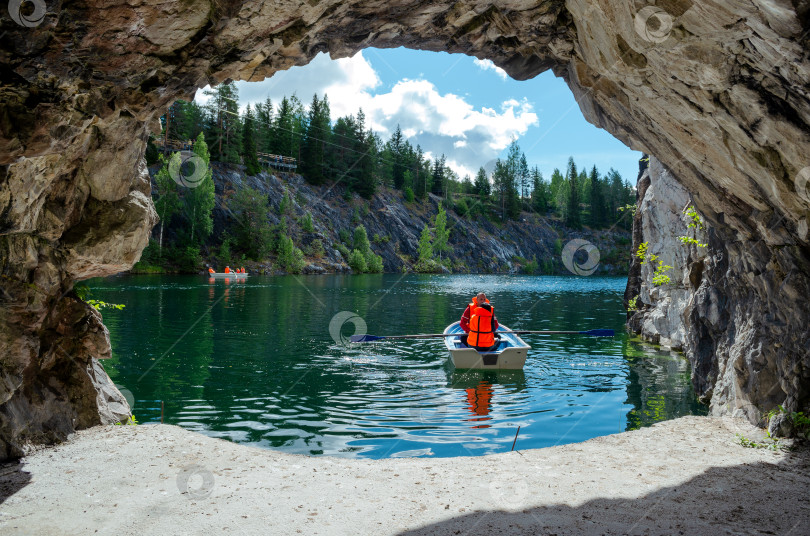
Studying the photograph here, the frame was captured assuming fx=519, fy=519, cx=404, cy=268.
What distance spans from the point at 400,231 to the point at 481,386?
79670 millimetres

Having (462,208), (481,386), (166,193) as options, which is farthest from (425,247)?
(481,386)

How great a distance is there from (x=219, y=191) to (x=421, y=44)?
225 feet

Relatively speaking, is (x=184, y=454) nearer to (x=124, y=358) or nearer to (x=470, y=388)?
(x=470, y=388)

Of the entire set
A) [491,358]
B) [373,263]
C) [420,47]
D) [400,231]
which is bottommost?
[491,358]

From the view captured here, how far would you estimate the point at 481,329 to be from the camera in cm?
1633

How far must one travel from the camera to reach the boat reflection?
40.0 feet

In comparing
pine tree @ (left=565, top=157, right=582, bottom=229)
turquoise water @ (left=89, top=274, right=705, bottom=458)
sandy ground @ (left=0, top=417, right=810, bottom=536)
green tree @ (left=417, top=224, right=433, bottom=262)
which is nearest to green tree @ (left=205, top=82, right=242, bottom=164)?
green tree @ (left=417, top=224, right=433, bottom=262)

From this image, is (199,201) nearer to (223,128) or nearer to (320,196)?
(223,128)

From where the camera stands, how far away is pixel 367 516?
18.1 feet

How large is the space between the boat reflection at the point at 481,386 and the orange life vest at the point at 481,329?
897 millimetres

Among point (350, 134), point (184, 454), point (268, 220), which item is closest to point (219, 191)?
point (268, 220)

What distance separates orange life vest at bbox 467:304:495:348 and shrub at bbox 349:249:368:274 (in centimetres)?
5999

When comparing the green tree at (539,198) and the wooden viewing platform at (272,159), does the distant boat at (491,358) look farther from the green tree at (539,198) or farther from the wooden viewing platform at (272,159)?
the green tree at (539,198)

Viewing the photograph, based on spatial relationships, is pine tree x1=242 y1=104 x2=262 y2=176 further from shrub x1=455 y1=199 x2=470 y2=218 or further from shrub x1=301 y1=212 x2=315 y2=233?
shrub x1=455 y1=199 x2=470 y2=218
